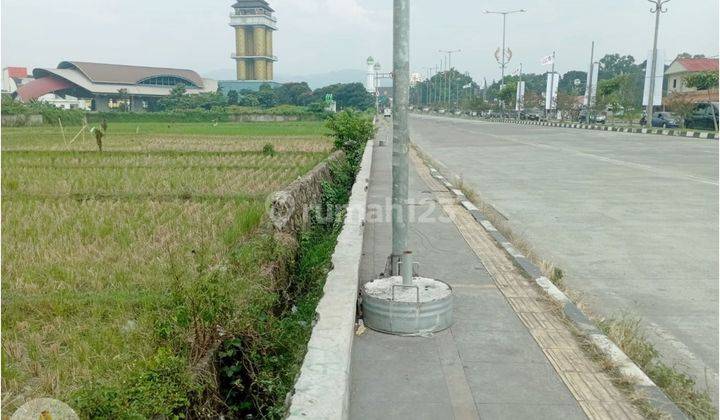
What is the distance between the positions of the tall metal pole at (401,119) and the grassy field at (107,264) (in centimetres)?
97

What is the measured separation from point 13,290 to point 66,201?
4.01 meters

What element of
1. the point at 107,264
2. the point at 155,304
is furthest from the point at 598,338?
the point at 107,264

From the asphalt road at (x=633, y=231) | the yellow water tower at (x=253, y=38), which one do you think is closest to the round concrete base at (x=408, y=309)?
the asphalt road at (x=633, y=231)

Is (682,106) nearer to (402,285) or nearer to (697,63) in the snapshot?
(697,63)

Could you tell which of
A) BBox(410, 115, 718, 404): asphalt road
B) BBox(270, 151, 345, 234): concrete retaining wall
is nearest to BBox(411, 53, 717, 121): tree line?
BBox(410, 115, 718, 404): asphalt road

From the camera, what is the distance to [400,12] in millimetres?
3656

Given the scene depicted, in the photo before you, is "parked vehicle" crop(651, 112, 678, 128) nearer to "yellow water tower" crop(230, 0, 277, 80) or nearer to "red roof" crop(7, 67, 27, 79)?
"yellow water tower" crop(230, 0, 277, 80)

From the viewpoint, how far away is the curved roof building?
255 feet

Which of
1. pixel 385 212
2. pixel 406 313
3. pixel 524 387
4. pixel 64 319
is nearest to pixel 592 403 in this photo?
pixel 524 387

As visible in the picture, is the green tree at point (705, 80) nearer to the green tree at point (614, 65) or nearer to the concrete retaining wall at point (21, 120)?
the concrete retaining wall at point (21, 120)

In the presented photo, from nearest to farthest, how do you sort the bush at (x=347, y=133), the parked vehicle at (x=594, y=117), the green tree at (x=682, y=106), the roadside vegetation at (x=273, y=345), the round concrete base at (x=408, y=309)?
the roadside vegetation at (x=273, y=345), the round concrete base at (x=408, y=309), the bush at (x=347, y=133), the green tree at (x=682, y=106), the parked vehicle at (x=594, y=117)

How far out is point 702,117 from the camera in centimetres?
2941

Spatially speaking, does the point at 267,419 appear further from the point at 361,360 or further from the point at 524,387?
the point at 524,387

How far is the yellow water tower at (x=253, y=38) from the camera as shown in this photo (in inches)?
3438
